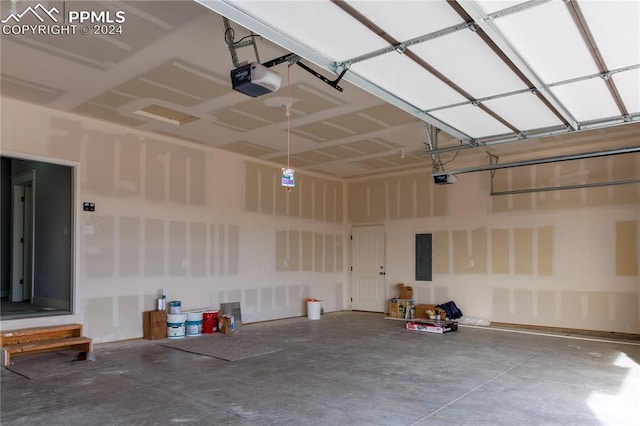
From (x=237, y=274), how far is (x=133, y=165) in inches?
109

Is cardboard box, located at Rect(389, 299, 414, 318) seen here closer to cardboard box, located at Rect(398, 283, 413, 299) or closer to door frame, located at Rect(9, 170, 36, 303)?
cardboard box, located at Rect(398, 283, 413, 299)

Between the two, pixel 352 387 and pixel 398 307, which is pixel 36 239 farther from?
pixel 398 307

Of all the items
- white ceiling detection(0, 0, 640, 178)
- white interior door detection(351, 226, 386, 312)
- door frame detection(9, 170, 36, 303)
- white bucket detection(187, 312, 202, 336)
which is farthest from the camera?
white interior door detection(351, 226, 386, 312)

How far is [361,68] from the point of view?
11.8ft

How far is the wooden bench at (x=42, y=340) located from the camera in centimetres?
520

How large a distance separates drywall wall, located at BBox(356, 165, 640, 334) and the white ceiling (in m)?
1.23

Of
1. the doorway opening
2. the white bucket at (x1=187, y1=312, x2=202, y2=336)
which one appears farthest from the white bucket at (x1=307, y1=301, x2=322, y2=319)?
the doorway opening

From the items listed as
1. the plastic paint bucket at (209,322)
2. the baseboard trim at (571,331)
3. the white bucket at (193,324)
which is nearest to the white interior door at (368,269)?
the baseboard trim at (571,331)

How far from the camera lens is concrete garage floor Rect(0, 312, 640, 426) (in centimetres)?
362

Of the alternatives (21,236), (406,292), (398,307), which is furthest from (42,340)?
(406,292)

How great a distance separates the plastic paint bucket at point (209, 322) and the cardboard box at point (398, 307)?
390 cm

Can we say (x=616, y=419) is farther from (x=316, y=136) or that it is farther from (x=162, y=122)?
(x=162, y=122)

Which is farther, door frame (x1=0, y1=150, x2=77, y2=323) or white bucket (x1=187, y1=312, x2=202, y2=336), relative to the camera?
white bucket (x1=187, y1=312, x2=202, y2=336)

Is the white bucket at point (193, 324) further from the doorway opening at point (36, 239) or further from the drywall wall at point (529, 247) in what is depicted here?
the drywall wall at point (529, 247)
